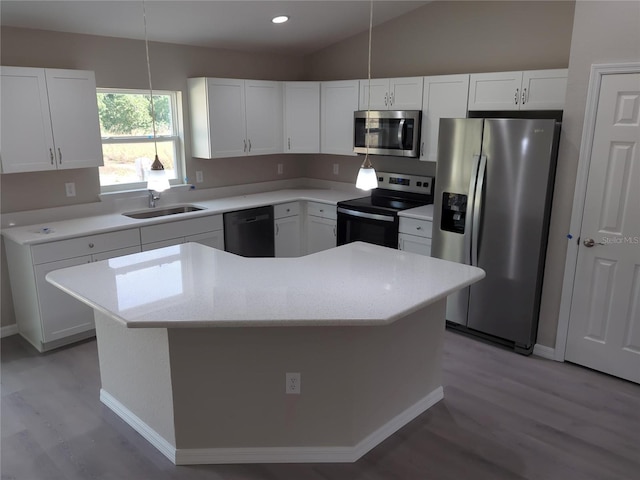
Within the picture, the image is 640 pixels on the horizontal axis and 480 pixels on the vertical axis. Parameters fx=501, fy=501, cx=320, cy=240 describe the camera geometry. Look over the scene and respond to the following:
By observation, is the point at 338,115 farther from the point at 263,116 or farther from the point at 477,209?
the point at 477,209

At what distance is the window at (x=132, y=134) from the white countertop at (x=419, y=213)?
7.30ft

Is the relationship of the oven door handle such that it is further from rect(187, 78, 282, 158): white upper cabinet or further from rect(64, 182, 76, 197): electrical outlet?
rect(64, 182, 76, 197): electrical outlet

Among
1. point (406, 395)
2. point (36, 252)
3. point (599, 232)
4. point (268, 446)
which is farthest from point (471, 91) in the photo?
point (36, 252)

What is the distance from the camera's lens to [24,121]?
11.6ft

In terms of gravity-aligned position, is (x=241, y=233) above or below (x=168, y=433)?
above

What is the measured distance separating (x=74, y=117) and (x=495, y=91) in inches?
129

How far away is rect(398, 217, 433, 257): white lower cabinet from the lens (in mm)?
4277

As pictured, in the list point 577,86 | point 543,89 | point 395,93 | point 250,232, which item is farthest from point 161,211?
point 577,86

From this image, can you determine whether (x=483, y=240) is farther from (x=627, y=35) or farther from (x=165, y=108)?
(x=165, y=108)

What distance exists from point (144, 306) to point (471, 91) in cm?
320

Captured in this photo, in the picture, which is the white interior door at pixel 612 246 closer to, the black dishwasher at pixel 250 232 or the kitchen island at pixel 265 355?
the kitchen island at pixel 265 355

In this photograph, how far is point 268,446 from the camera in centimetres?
256

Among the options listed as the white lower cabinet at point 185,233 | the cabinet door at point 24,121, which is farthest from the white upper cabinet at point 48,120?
the white lower cabinet at point 185,233

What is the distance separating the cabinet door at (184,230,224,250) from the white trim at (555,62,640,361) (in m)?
2.87
